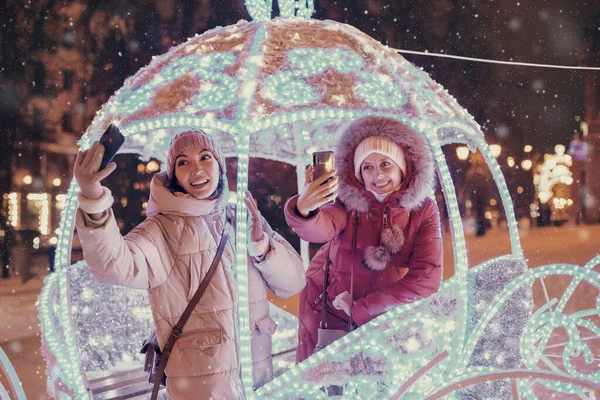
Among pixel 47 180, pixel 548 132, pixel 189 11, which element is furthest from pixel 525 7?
pixel 548 132

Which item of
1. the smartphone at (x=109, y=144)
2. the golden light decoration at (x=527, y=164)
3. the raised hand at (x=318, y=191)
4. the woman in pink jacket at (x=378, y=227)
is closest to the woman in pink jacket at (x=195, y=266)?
the smartphone at (x=109, y=144)

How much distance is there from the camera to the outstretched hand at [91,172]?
2061 mm

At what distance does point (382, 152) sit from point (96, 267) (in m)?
1.51

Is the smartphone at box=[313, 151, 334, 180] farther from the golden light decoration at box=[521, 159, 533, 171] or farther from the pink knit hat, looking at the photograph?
the golden light decoration at box=[521, 159, 533, 171]

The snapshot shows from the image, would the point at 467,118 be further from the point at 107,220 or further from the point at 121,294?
the point at 121,294

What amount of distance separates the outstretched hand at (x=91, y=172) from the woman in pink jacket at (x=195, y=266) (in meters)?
0.07

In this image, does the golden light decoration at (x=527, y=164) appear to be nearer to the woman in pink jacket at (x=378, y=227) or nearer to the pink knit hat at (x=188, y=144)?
the woman in pink jacket at (x=378, y=227)

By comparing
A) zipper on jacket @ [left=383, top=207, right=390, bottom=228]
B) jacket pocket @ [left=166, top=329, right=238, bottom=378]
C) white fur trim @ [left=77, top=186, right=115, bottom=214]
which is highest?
white fur trim @ [left=77, top=186, right=115, bottom=214]

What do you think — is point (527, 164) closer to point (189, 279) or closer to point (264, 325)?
point (264, 325)

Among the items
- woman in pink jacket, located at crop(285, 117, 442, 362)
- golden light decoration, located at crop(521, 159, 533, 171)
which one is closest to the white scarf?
woman in pink jacket, located at crop(285, 117, 442, 362)

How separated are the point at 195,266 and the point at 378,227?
102 cm

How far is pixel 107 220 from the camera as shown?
7.00ft

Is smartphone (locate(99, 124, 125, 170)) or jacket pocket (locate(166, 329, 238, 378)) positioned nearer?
smartphone (locate(99, 124, 125, 170))

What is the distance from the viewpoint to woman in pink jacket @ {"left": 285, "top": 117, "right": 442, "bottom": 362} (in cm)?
292
